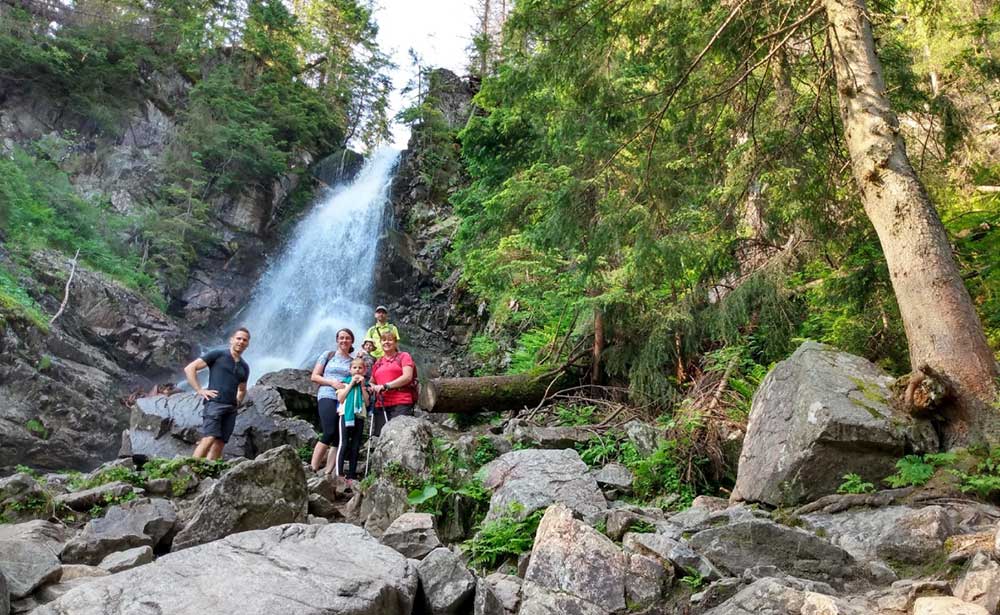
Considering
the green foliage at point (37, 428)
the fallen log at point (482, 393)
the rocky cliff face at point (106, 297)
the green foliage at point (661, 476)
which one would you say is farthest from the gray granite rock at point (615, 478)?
the green foliage at point (37, 428)

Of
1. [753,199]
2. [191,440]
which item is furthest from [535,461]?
[191,440]

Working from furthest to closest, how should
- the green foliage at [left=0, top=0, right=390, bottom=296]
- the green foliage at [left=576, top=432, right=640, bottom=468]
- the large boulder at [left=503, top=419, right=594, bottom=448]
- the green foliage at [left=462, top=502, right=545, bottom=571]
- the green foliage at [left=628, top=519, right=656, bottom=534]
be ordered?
the green foliage at [left=0, top=0, right=390, bottom=296]
the large boulder at [left=503, top=419, right=594, bottom=448]
the green foliage at [left=576, top=432, right=640, bottom=468]
the green foliage at [left=462, top=502, right=545, bottom=571]
the green foliage at [left=628, top=519, right=656, bottom=534]

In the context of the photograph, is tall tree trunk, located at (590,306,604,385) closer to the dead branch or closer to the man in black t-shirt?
the man in black t-shirt

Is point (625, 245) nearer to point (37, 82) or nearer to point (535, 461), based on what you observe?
point (535, 461)

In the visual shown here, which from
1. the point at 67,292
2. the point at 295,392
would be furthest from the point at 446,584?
the point at 67,292

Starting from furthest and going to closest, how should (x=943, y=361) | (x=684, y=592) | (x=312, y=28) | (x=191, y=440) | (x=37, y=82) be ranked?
1. (x=312, y=28)
2. (x=37, y=82)
3. (x=191, y=440)
4. (x=943, y=361)
5. (x=684, y=592)

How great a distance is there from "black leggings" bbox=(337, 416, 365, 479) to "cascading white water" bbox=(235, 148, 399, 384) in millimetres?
11843

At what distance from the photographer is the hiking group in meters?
6.68

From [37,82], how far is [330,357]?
21.5 m

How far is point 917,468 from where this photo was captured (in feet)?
12.6

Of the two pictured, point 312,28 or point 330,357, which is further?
point 312,28

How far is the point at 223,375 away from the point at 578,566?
5173 mm

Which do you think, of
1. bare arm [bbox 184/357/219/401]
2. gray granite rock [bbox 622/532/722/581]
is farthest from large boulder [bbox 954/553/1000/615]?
bare arm [bbox 184/357/219/401]

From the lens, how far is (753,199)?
7.63m
